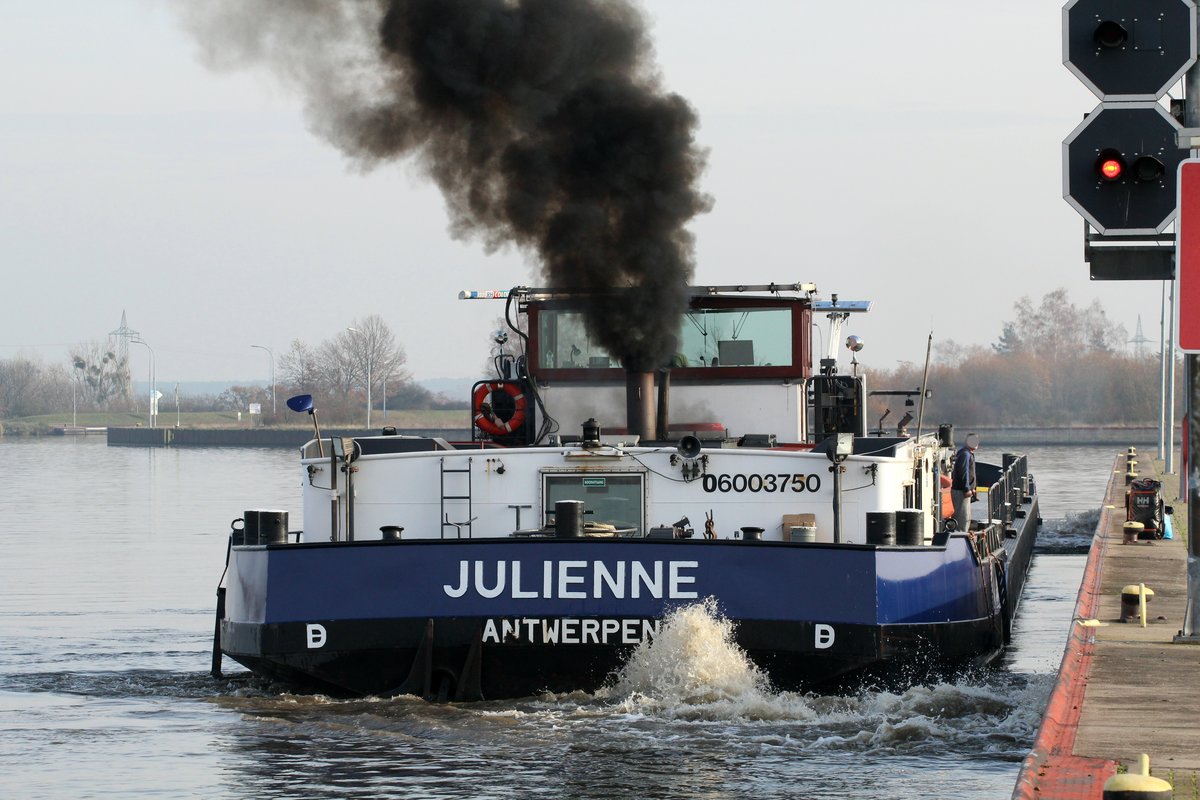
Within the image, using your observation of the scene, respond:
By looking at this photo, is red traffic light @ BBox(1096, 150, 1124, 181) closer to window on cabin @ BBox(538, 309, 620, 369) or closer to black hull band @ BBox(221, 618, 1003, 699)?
black hull band @ BBox(221, 618, 1003, 699)

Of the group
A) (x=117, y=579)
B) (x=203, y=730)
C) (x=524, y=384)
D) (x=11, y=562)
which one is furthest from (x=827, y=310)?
(x=11, y=562)

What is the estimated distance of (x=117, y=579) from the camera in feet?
88.9

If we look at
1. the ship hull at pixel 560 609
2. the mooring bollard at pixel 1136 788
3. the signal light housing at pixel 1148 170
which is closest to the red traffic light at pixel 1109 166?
the signal light housing at pixel 1148 170

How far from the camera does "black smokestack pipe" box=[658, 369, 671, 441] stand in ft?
51.4

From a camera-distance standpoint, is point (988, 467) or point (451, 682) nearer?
point (451, 682)

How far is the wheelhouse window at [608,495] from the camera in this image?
1398 cm

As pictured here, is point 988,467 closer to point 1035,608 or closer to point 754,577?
point 1035,608

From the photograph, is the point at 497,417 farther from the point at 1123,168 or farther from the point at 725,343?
the point at 1123,168

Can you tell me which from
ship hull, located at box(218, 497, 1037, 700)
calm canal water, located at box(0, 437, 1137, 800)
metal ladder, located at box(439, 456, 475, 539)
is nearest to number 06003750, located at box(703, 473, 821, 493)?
ship hull, located at box(218, 497, 1037, 700)

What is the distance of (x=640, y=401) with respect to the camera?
615 inches

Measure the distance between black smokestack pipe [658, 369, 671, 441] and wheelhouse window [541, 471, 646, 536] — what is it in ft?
5.51

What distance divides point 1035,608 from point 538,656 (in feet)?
44.5

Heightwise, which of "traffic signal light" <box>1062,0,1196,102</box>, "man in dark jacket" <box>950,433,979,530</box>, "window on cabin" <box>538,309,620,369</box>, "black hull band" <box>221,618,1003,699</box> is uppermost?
"traffic signal light" <box>1062,0,1196,102</box>

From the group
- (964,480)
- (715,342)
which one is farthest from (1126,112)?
(964,480)
